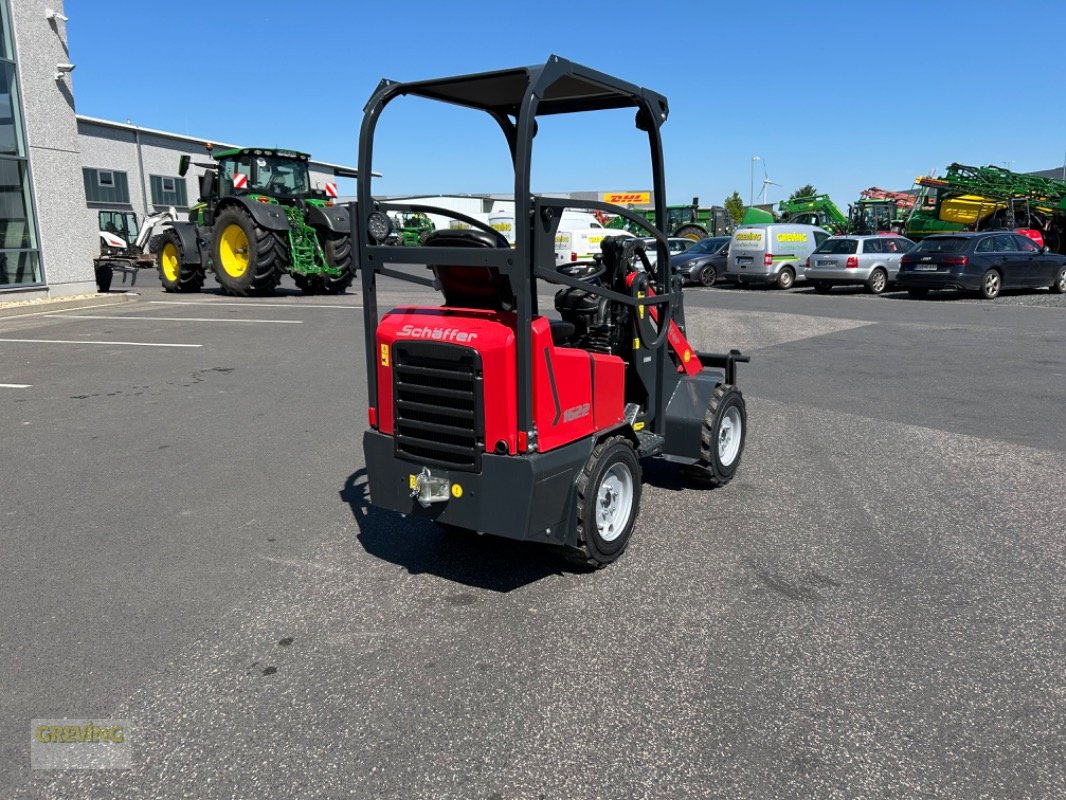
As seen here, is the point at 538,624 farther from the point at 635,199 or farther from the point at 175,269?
the point at 175,269

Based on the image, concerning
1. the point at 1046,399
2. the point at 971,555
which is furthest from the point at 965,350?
the point at 971,555

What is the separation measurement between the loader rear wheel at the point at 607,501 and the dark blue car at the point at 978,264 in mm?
16451

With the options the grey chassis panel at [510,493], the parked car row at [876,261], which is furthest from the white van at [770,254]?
the grey chassis panel at [510,493]

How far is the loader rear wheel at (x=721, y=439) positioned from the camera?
17.7 ft

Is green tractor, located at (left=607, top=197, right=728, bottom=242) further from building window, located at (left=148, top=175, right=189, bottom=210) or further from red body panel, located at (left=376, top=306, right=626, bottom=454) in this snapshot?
red body panel, located at (left=376, top=306, right=626, bottom=454)

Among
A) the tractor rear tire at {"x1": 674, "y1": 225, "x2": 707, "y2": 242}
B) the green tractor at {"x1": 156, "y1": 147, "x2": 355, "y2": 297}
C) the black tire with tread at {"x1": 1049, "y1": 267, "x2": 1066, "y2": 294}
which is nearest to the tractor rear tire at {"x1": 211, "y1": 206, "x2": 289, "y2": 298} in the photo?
the green tractor at {"x1": 156, "y1": 147, "x2": 355, "y2": 297}

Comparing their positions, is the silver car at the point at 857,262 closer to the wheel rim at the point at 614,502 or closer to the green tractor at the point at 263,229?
the green tractor at the point at 263,229

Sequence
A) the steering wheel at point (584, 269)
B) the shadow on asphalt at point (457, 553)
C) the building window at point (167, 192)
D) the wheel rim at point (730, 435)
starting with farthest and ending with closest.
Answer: the building window at point (167, 192) < the wheel rim at point (730, 435) < the steering wheel at point (584, 269) < the shadow on asphalt at point (457, 553)

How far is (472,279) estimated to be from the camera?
4.05 m

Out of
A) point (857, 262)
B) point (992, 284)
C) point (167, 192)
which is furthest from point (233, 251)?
point (167, 192)

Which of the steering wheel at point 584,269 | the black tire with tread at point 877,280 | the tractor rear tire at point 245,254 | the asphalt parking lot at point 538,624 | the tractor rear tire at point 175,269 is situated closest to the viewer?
the asphalt parking lot at point 538,624

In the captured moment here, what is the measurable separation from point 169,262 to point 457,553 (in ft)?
60.9

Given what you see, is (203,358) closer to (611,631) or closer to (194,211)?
(611,631)

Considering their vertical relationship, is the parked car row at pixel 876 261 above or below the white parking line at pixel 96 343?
above
